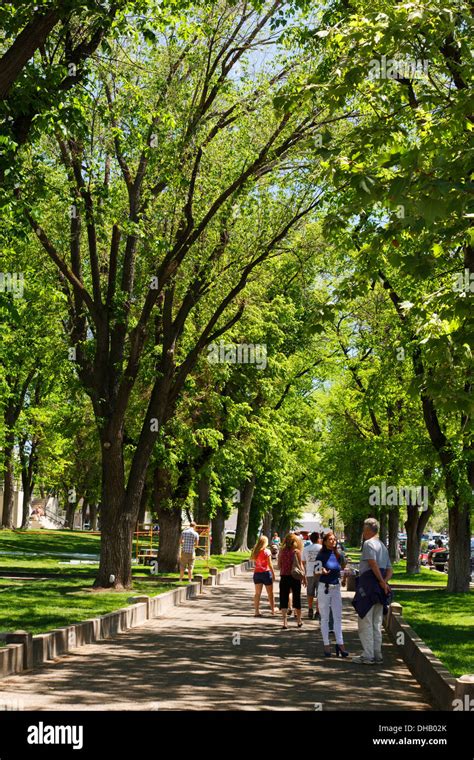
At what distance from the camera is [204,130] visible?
2173 cm

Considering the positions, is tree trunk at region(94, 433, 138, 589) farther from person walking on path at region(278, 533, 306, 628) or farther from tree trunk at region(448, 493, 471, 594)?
tree trunk at region(448, 493, 471, 594)

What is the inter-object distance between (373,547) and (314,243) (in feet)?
44.8

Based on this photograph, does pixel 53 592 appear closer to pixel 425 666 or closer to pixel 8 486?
pixel 425 666

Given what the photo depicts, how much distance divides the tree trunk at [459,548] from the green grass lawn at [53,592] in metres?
7.34

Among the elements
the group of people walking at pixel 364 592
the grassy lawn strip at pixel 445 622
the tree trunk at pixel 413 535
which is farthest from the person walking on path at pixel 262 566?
the tree trunk at pixel 413 535

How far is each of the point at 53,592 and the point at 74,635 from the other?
7632mm

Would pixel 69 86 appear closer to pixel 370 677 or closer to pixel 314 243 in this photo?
pixel 370 677

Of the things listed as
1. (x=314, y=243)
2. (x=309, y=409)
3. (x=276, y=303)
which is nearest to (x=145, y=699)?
(x=314, y=243)

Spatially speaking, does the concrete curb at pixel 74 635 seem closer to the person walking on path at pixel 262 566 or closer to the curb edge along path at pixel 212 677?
the curb edge along path at pixel 212 677

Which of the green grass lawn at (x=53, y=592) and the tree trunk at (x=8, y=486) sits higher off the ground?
the tree trunk at (x=8, y=486)

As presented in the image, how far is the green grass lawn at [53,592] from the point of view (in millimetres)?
15953

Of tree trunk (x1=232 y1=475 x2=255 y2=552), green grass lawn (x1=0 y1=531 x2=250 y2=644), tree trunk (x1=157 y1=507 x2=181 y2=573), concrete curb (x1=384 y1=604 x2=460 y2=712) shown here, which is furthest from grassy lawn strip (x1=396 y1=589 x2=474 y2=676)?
tree trunk (x1=232 y1=475 x2=255 y2=552)

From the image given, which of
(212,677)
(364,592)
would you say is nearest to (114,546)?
(364,592)

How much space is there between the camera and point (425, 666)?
488 inches
